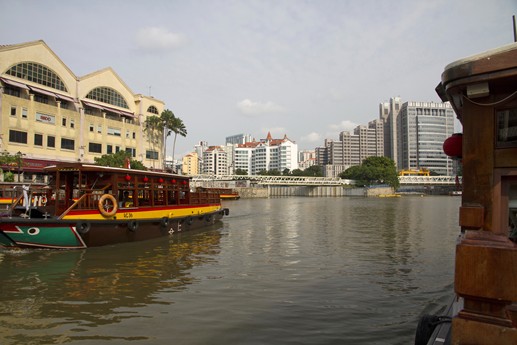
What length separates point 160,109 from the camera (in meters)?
59.8

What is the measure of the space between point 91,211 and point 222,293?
277 inches

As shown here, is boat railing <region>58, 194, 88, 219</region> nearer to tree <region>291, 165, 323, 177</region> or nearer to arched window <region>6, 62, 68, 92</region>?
arched window <region>6, 62, 68, 92</region>

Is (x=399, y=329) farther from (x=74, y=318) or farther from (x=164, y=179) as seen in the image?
(x=164, y=179)

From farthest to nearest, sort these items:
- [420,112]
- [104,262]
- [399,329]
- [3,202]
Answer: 1. [420,112]
2. [3,202]
3. [104,262]
4. [399,329]

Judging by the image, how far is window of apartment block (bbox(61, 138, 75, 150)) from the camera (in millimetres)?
43250

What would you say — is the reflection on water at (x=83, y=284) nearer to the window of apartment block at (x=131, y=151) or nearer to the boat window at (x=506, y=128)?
the boat window at (x=506, y=128)

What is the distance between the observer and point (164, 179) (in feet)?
55.4

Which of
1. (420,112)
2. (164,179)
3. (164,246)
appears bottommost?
(164,246)

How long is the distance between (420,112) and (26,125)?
13871 cm

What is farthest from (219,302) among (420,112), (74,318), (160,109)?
(420,112)

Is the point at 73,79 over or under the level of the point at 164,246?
over

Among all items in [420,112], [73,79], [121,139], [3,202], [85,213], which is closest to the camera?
[85,213]

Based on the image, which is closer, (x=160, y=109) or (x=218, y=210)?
(x=218, y=210)

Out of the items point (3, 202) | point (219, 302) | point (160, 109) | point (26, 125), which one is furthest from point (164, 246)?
point (160, 109)
